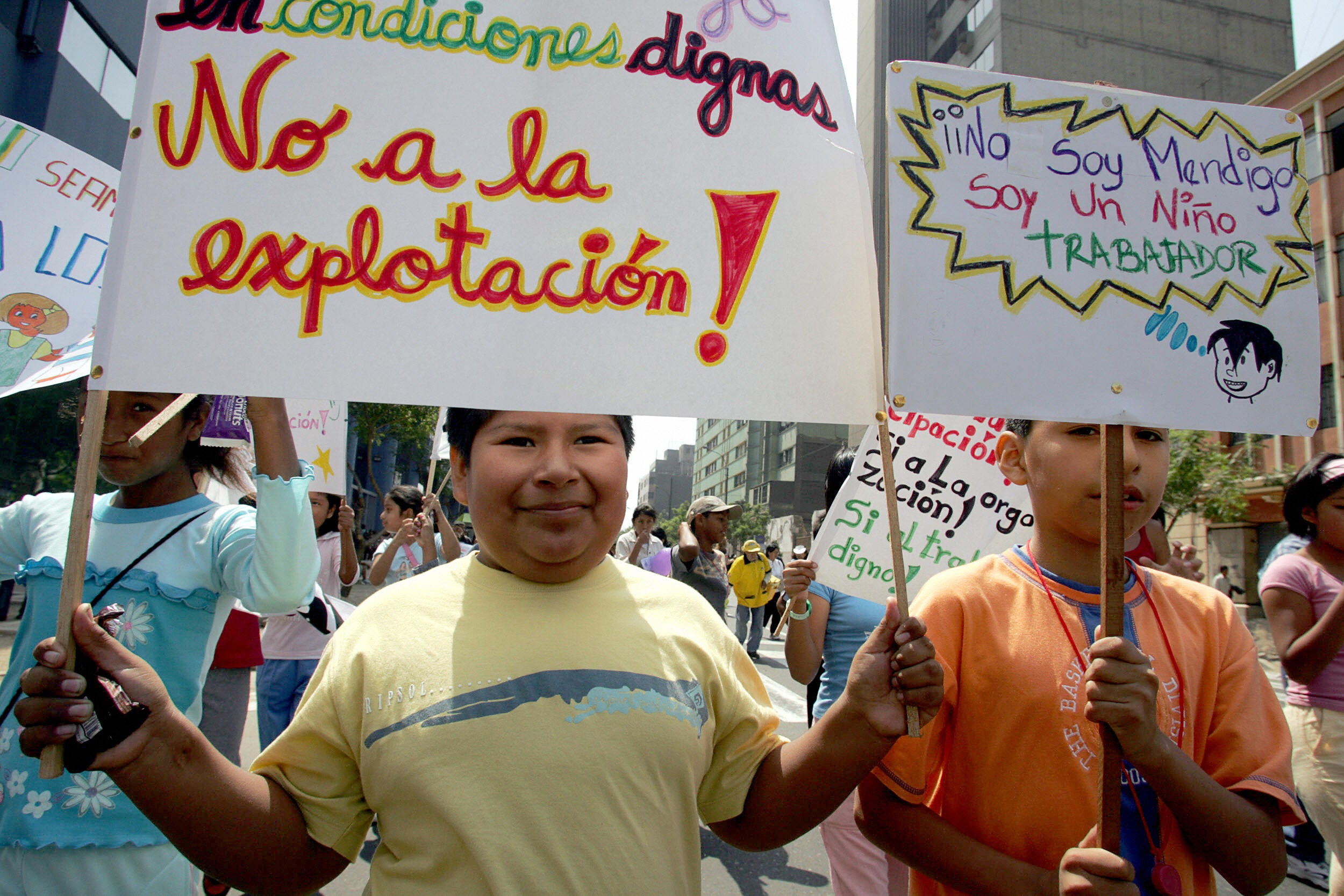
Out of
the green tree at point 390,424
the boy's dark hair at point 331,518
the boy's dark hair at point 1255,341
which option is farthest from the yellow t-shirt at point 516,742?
the green tree at point 390,424

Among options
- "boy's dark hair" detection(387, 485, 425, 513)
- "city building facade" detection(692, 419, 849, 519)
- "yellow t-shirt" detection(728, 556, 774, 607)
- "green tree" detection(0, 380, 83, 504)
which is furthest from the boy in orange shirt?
"city building facade" detection(692, 419, 849, 519)

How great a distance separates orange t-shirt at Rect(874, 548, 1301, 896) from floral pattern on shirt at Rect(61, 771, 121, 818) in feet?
5.13

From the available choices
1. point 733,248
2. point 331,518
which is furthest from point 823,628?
point 331,518

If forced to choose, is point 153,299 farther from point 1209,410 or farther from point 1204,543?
point 1204,543

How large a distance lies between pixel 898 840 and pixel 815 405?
32.8 inches

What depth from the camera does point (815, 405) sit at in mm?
1330

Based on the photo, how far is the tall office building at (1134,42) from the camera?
35.8m

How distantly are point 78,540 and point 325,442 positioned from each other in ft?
9.13

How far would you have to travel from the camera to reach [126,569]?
1792mm

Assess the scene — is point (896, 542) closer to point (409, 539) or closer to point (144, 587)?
point (144, 587)

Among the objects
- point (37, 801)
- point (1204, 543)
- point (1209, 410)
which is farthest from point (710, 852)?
point (1204, 543)

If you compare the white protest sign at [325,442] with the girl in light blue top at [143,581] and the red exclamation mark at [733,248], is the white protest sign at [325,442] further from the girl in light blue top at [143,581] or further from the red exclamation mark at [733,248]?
the red exclamation mark at [733,248]

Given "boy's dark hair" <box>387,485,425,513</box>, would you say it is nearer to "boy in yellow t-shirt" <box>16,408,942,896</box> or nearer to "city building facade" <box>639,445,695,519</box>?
"boy in yellow t-shirt" <box>16,408,942,896</box>

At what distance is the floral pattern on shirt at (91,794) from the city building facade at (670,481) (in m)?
89.7
